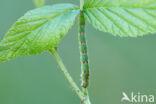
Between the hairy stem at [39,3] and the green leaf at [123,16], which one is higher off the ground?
the hairy stem at [39,3]

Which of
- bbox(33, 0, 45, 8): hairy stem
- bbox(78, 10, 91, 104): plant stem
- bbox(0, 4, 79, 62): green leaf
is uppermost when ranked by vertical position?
bbox(33, 0, 45, 8): hairy stem

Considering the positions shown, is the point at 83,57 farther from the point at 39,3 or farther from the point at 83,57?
the point at 39,3

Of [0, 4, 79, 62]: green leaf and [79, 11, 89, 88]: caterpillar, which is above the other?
[0, 4, 79, 62]: green leaf

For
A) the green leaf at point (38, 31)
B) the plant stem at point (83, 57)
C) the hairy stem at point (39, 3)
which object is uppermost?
the hairy stem at point (39, 3)

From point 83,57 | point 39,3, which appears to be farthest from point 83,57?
point 39,3
